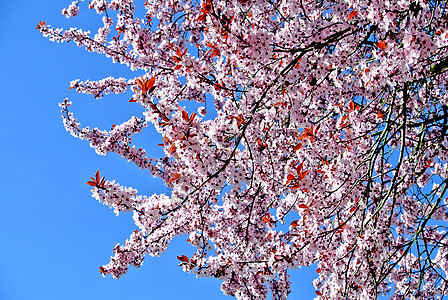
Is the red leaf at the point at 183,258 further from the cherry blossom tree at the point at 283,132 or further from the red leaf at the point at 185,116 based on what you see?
the red leaf at the point at 185,116

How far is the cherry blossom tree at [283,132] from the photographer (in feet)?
10.5

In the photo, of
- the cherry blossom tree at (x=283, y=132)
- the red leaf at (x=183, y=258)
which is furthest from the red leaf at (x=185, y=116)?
the red leaf at (x=183, y=258)

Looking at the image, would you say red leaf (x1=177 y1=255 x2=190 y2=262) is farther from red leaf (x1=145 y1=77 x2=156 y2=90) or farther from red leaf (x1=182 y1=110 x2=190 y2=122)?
red leaf (x1=145 y1=77 x2=156 y2=90)

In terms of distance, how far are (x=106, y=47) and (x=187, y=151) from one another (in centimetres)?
391

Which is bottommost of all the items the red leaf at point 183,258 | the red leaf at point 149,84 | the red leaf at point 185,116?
the red leaf at point 183,258

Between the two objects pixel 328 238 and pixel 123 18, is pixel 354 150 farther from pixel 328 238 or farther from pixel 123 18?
pixel 123 18

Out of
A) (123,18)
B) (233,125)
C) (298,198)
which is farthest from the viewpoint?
(123,18)

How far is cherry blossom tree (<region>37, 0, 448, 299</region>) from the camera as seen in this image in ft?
10.5

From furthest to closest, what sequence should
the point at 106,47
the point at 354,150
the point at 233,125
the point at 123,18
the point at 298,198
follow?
the point at 106,47, the point at 123,18, the point at 298,198, the point at 354,150, the point at 233,125

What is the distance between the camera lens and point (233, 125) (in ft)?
11.7

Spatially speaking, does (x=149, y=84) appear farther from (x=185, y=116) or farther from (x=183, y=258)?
(x=183, y=258)

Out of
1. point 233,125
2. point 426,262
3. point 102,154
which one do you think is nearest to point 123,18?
point 102,154

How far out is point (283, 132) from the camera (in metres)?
4.70

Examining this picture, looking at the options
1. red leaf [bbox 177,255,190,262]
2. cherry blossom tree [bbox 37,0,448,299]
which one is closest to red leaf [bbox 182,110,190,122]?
cherry blossom tree [bbox 37,0,448,299]
